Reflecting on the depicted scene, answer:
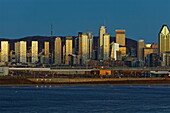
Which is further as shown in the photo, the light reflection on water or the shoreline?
the shoreline

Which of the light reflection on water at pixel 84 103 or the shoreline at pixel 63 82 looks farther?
the shoreline at pixel 63 82

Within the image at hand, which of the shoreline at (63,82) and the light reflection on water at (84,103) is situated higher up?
the shoreline at (63,82)

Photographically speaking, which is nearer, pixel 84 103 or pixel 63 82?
pixel 84 103

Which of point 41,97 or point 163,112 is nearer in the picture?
point 163,112

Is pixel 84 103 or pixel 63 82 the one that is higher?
pixel 63 82

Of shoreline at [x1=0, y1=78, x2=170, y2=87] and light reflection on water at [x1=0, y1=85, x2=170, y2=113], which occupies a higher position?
shoreline at [x1=0, y1=78, x2=170, y2=87]

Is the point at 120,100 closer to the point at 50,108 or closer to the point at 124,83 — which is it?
the point at 50,108

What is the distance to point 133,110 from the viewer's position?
337 ft

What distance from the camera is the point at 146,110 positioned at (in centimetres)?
10319

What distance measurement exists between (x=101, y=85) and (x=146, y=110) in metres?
87.2

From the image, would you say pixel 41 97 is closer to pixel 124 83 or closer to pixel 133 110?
pixel 133 110

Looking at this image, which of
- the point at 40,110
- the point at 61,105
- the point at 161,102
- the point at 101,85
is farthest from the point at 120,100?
the point at 101,85

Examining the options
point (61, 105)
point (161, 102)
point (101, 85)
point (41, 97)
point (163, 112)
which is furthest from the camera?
point (101, 85)

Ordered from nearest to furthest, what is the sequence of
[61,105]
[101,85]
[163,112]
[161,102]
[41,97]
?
1. [163,112]
2. [61,105]
3. [161,102]
4. [41,97]
5. [101,85]
